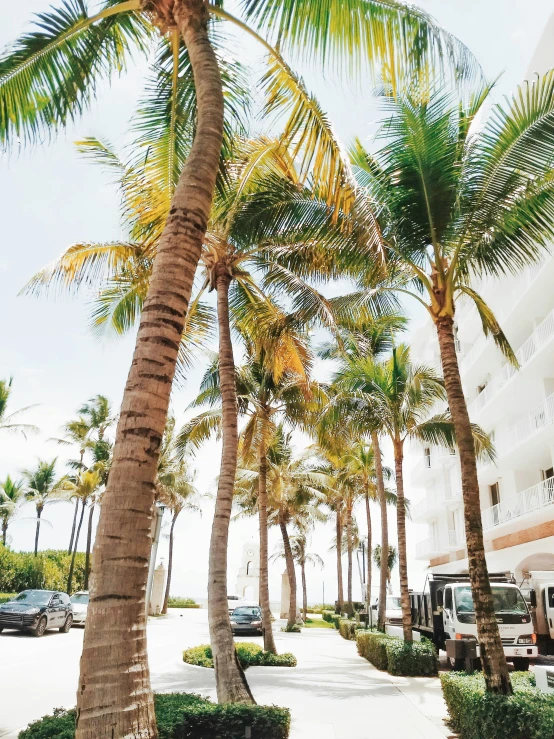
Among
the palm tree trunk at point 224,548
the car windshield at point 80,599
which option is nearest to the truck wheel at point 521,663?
the palm tree trunk at point 224,548

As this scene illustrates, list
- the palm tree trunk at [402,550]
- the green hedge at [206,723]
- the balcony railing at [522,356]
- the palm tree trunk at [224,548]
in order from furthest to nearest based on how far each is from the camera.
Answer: the balcony railing at [522,356], the palm tree trunk at [402,550], the palm tree trunk at [224,548], the green hedge at [206,723]

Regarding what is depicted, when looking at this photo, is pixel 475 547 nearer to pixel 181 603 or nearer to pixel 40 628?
pixel 40 628

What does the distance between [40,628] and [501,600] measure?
53.3 ft

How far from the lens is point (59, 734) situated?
4.91 metres

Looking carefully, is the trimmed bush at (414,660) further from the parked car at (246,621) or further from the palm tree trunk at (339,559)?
the palm tree trunk at (339,559)

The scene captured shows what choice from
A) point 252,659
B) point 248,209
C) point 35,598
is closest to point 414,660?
point 252,659

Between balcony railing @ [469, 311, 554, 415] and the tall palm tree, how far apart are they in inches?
656

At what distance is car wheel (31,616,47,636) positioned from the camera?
21.8 metres

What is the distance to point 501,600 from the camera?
15.1 meters

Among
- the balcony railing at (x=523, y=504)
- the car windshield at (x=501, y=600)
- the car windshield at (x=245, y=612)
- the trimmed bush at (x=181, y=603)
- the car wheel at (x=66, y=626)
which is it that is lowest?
the trimmed bush at (x=181, y=603)

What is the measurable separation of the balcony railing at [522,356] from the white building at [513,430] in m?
0.04

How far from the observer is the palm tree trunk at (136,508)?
9.78ft

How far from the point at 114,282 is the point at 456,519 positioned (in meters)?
33.0

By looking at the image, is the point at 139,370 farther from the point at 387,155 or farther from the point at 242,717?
the point at 387,155
